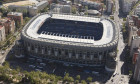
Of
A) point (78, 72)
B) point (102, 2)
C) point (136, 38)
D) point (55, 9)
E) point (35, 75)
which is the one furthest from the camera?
point (102, 2)

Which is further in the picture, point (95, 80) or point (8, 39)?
point (8, 39)

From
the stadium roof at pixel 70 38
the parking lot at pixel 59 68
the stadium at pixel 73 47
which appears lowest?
the parking lot at pixel 59 68

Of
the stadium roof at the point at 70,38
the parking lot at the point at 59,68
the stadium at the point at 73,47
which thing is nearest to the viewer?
the parking lot at the point at 59,68

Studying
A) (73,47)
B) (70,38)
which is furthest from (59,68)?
(70,38)

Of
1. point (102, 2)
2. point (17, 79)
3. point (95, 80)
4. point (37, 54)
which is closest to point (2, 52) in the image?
point (37, 54)

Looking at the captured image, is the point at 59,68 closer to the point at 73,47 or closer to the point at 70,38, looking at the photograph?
the point at 73,47

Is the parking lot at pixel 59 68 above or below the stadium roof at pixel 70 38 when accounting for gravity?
below

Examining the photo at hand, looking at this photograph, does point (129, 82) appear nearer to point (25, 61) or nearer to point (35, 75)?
point (35, 75)

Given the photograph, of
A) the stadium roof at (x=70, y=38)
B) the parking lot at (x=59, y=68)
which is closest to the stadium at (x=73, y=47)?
the stadium roof at (x=70, y=38)

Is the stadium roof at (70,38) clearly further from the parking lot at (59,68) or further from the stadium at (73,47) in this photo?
the parking lot at (59,68)
